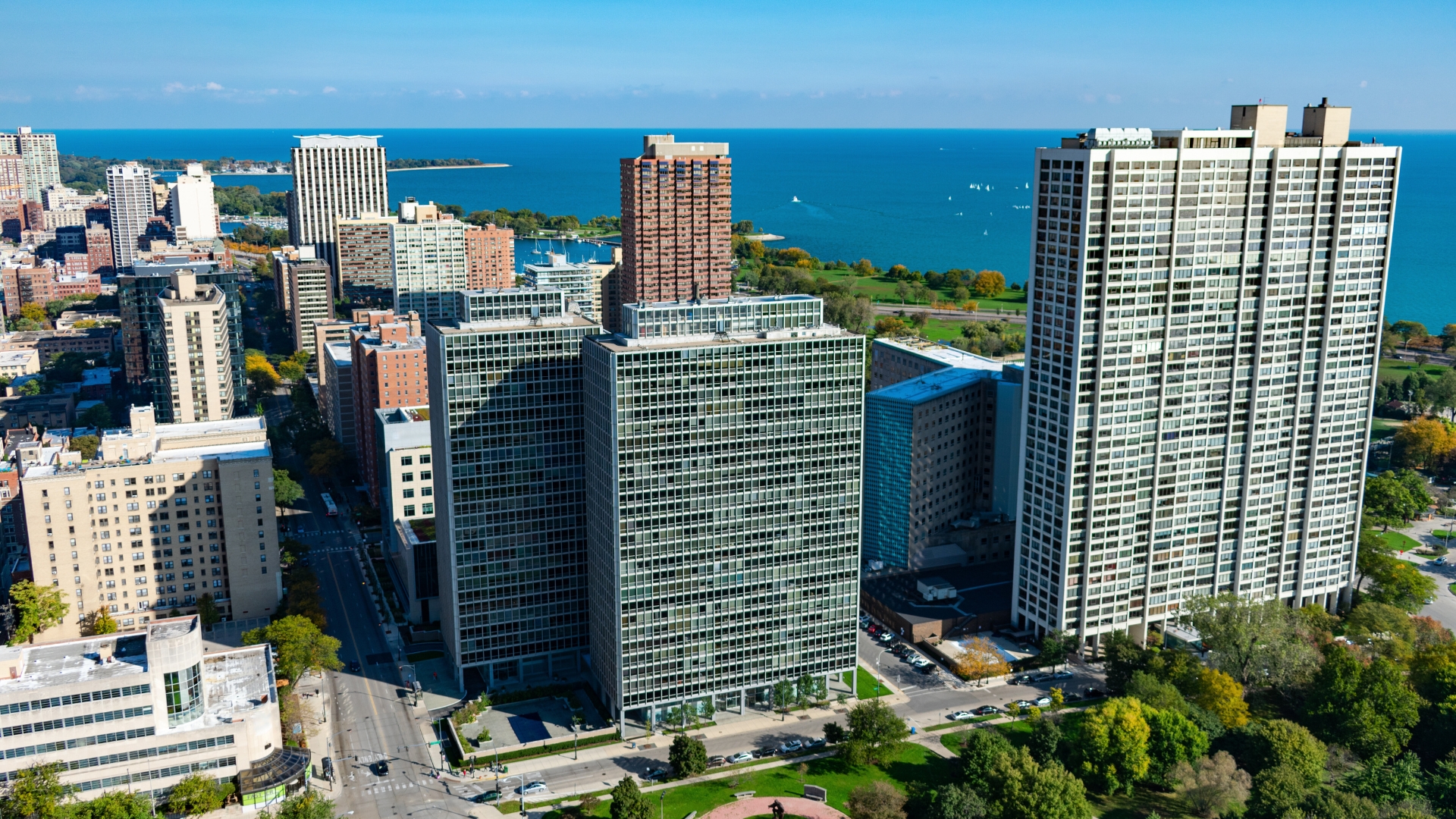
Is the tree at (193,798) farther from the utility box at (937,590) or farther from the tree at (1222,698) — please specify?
the tree at (1222,698)

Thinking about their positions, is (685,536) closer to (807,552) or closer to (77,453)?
(807,552)

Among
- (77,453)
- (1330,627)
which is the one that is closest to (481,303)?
(77,453)

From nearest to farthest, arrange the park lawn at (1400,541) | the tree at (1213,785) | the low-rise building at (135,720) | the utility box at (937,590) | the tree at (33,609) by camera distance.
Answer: the low-rise building at (135,720) → the tree at (1213,785) → the tree at (33,609) → the utility box at (937,590) → the park lawn at (1400,541)

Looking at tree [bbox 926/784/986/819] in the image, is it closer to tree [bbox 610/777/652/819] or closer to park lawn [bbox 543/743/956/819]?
park lawn [bbox 543/743/956/819]

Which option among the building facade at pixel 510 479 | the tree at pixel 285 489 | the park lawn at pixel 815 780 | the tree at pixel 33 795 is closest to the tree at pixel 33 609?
the tree at pixel 33 795

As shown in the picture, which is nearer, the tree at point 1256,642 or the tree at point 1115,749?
the tree at point 1115,749

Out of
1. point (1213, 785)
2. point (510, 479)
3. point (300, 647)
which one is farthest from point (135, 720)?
point (1213, 785)

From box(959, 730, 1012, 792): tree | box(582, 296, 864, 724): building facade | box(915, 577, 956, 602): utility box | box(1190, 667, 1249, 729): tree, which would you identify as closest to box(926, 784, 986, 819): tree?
box(959, 730, 1012, 792): tree
